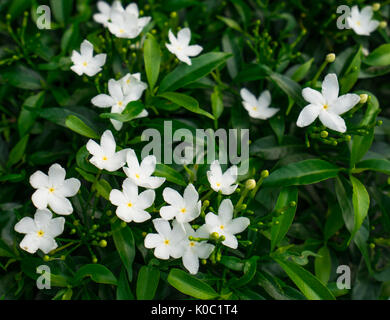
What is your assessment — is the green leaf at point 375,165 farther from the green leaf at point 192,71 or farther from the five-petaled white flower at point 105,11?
the five-petaled white flower at point 105,11

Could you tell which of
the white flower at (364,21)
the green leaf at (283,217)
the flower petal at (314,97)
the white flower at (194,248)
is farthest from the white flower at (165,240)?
the white flower at (364,21)

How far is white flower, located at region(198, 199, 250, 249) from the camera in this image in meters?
1.04

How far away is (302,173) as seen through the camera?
118 cm

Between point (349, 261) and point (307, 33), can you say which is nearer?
point (349, 261)

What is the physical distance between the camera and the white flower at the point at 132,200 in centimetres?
104

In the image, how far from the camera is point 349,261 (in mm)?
1348

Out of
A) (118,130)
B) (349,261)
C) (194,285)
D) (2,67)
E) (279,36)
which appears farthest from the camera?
(279,36)

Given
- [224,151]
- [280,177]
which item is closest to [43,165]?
[224,151]

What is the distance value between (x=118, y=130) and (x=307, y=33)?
0.84m

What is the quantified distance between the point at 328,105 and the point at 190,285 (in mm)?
558

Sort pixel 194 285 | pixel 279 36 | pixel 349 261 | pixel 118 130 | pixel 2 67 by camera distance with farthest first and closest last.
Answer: pixel 279 36
pixel 2 67
pixel 349 261
pixel 118 130
pixel 194 285

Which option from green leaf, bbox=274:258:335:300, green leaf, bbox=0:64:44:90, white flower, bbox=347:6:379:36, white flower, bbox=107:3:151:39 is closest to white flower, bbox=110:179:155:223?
green leaf, bbox=274:258:335:300

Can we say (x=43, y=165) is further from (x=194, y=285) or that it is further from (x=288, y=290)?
(x=288, y=290)

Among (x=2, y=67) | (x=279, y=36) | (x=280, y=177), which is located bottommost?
(x=280, y=177)
